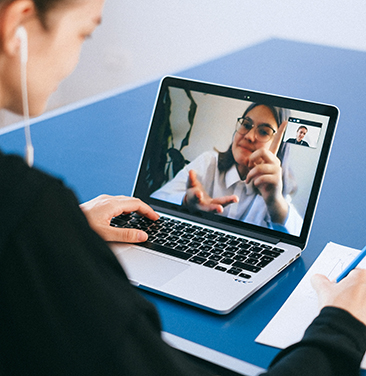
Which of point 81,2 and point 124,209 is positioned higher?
point 81,2

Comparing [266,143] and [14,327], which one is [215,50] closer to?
[266,143]

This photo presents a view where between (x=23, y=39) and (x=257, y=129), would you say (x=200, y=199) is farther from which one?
(x=23, y=39)

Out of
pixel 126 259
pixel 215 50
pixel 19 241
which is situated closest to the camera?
pixel 19 241

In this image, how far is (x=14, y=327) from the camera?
0.47 meters

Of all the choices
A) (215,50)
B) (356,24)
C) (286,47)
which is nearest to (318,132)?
(286,47)

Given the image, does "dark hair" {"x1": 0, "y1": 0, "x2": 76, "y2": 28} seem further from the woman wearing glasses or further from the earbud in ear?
the woman wearing glasses

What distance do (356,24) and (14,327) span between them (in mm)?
3305

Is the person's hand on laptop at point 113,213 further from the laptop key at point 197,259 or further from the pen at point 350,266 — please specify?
the pen at point 350,266

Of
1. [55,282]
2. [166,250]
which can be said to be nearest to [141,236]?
[166,250]

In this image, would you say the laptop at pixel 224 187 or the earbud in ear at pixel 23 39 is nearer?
the earbud in ear at pixel 23 39

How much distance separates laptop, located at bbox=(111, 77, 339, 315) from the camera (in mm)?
881

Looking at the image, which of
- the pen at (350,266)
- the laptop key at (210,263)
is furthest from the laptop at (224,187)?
the pen at (350,266)

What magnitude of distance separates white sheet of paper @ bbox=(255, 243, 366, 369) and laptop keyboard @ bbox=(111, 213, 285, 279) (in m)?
0.07

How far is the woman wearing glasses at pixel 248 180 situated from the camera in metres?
0.98
